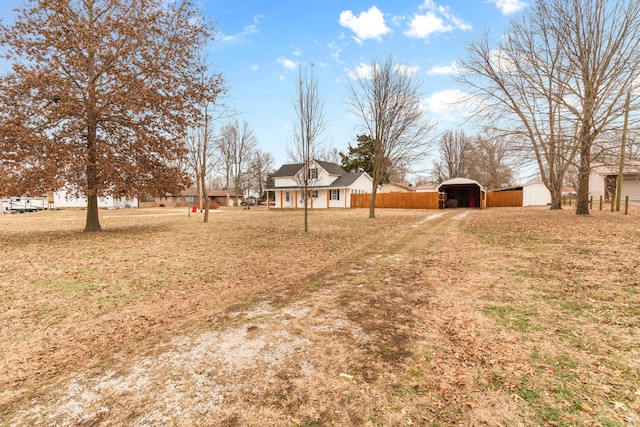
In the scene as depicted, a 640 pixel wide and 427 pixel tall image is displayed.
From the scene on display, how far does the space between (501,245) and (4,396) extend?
10.4 metres

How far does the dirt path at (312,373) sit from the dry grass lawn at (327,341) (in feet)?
0.05

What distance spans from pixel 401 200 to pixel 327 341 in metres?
32.4

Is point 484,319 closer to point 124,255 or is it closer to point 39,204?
point 124,255

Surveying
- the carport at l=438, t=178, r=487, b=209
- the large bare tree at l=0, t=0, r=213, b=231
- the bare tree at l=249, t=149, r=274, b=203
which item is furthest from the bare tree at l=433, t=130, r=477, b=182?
the large bare tree at l=0, t=0, r=213, b=231

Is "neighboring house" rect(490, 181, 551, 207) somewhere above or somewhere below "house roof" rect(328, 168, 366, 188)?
below

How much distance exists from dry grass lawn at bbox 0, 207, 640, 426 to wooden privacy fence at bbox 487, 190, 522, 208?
1257 inches

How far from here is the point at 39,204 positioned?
1690 inches

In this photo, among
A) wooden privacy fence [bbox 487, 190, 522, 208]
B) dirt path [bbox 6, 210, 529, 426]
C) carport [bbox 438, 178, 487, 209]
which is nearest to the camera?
dirt path [bbox 6, 210, 529, 426]

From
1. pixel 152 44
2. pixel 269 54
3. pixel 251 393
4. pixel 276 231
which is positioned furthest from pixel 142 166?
pixel 251 393

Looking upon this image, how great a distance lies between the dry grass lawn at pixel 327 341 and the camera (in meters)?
2.41

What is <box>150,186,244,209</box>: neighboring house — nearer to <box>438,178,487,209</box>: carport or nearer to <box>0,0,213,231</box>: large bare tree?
<box>438,178,487,209</box>: carport

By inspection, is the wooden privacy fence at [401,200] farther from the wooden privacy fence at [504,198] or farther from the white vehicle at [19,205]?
the white vehicle at [19,205]

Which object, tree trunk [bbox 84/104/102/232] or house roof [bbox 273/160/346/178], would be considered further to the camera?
house roof [bbox 273/160/346/178]

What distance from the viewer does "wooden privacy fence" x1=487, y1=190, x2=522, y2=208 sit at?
35.5 m
